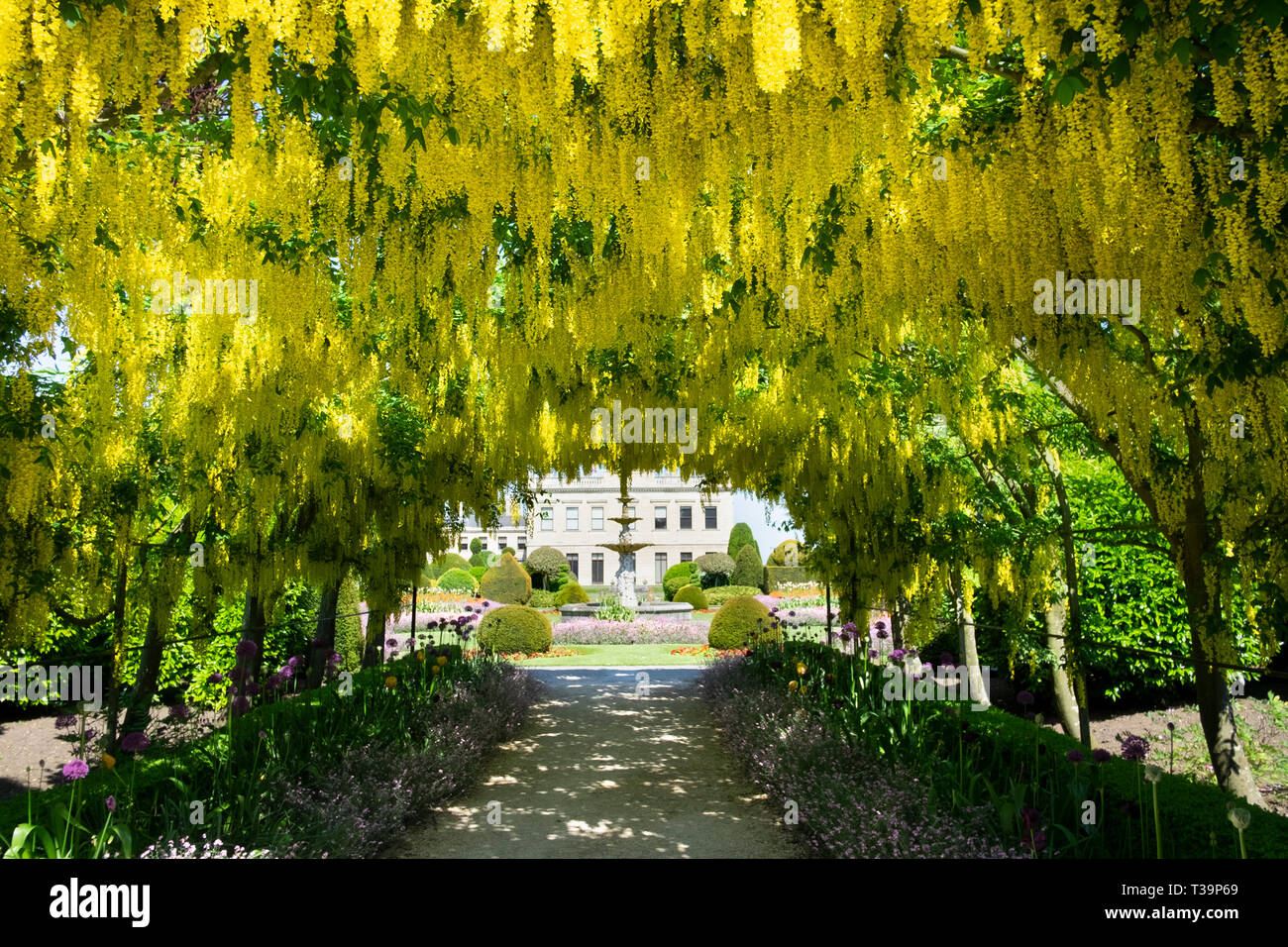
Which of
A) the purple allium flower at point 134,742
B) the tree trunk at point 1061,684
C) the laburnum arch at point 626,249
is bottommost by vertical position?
the tree trunk at point 1061,684

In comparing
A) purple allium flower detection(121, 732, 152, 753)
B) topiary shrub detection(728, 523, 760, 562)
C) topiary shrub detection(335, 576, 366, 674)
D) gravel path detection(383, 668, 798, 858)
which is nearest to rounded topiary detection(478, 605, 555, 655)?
topiary shrub detection(335, 576, 366, 674)

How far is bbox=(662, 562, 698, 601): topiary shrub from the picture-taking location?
2722cm

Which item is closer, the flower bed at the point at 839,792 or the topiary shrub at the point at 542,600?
the flower bed at the point at 839,792

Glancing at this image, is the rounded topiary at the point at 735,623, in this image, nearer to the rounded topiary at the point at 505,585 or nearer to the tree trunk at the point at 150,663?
the tree trunk at the point at 150,663

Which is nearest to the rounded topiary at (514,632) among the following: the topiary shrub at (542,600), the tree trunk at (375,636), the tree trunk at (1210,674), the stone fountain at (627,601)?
the tree trunk at (375,636)

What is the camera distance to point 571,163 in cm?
299

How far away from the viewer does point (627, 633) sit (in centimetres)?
1684

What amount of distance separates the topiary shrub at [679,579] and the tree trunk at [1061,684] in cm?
1909

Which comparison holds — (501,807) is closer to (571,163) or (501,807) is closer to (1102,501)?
(571,163)

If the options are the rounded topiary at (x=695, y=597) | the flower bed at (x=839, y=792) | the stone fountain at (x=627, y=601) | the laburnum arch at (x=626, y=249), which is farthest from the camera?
the rounded topiary at (x=695, y=597)

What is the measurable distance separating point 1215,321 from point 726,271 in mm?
2688

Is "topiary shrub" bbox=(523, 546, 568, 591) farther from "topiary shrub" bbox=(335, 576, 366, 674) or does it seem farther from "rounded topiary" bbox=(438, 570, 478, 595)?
Result: "topiary shrub" bbox=(335, 576, 366, 674)

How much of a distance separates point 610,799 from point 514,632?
29.7 feet

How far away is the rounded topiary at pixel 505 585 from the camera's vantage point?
22.3 meters
